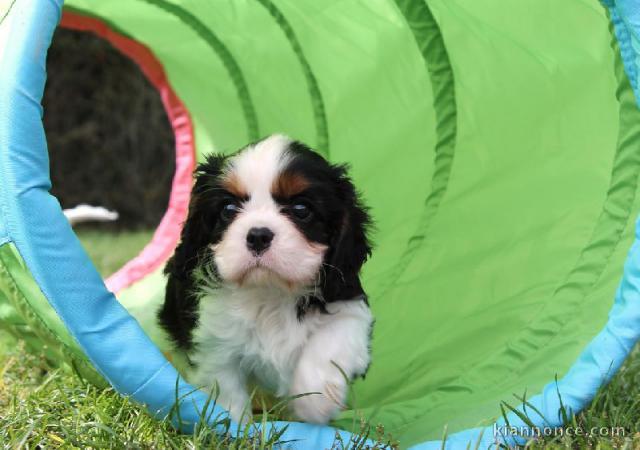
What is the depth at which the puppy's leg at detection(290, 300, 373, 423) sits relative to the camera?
8.09 ft

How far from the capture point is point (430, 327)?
353 cm

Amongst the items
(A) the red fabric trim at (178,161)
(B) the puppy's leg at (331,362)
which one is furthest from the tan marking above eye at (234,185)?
(A) the red fabric trim at (178,161)

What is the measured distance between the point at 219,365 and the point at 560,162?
1649 millimetres

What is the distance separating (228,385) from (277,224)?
556 mm

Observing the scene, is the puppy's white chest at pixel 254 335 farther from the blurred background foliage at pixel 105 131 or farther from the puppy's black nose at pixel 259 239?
the blurred background foliage at pixel 105 131

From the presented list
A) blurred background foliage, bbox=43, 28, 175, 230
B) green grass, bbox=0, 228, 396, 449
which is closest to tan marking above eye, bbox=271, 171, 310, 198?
green grass, bbox=0, 228, 396, 449

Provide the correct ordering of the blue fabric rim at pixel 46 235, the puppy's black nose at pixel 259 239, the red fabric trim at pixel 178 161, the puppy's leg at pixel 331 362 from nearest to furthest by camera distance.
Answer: the blue fabric rim at pixel 46 235 < the puppy's black nose at pixel 259 239 < the puppy's leg at pixel 331 362 < the red fabric trim at pixel 178 161

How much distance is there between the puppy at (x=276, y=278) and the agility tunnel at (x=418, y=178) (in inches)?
8.4

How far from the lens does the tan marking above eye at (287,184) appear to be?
2477mm

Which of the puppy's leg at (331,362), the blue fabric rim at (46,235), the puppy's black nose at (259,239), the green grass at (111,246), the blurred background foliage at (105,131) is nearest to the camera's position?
the blue fabric rim at (46,235)

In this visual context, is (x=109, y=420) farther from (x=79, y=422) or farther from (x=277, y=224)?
(x=277, y=224)

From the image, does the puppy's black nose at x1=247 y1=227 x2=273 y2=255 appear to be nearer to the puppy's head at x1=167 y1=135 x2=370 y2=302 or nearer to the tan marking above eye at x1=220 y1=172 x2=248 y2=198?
the puppy's head at x1=167 y1=135 x2=370 y2=302

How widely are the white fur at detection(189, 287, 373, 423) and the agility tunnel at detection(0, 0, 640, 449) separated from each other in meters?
0.21

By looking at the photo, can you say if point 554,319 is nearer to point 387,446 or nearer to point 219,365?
point 387,446
